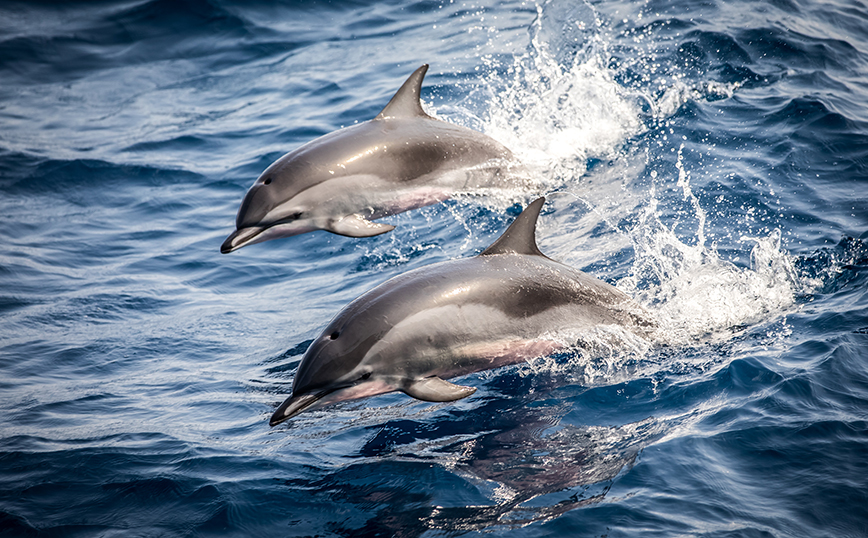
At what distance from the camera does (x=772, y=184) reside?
312 inches

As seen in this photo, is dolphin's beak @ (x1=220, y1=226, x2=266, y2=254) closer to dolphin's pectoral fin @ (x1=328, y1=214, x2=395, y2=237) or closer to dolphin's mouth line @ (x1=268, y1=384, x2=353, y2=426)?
dolphin's pectoral fin @ (x1=328, y1=214, x2=395, y2=237)

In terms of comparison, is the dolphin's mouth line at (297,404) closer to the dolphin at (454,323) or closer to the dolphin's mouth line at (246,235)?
the dolphin at (454,323)

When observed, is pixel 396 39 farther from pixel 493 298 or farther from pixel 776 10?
pixel 493 298

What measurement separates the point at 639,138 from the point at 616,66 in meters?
2.11

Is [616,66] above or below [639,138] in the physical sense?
above

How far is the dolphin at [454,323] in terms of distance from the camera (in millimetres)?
4719

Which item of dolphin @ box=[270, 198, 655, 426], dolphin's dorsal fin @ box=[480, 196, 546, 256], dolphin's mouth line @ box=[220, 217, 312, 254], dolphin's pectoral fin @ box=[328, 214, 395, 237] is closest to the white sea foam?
dolphin @ box=[270, 198, 655, 426]

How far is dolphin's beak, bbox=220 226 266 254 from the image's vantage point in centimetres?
601

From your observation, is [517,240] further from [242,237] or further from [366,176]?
[242,237]

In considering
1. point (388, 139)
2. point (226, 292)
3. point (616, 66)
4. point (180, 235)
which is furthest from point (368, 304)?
point (616, 66)

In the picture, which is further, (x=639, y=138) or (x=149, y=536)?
(x=639, y=138)

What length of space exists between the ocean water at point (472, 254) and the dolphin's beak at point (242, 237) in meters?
1.07

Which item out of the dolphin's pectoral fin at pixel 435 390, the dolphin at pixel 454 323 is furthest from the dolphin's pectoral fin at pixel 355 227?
the dolphin's pectoral fin at pixel 435 390

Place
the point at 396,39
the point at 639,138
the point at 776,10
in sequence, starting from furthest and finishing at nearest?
the point at 396,39 < the point at 776,10 < the point at 639,138
